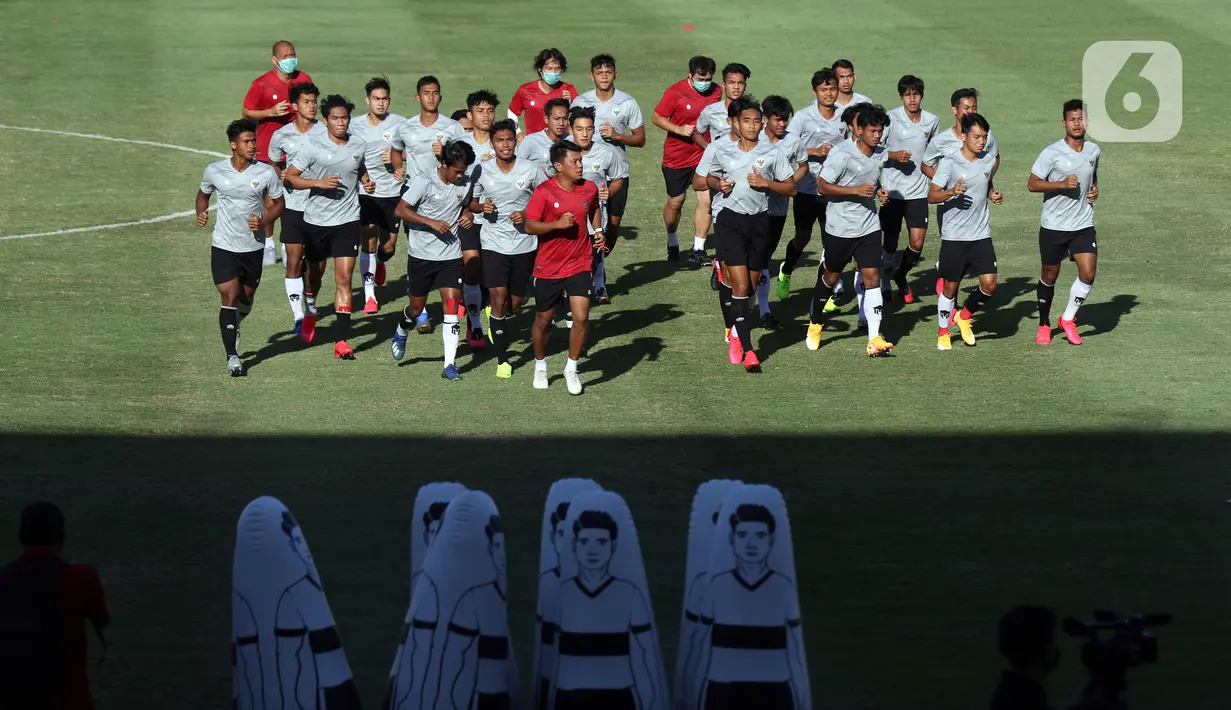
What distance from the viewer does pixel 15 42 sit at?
1270 inches

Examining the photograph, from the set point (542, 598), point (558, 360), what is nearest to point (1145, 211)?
point (558, 360)

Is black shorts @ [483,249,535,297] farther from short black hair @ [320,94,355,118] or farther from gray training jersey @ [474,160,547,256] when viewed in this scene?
short black hair @ [320,94,355,118]

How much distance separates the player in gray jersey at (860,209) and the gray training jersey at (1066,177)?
5.39 feet

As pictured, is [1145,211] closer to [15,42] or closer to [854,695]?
[854,695]

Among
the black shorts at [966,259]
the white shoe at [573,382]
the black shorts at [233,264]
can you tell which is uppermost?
the black shorts at [966,259]

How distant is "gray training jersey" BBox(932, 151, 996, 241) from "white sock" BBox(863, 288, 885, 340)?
1.05 m

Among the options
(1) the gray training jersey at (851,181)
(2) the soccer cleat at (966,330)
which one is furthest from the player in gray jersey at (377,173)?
(2) the soccer cleat at (966,330)

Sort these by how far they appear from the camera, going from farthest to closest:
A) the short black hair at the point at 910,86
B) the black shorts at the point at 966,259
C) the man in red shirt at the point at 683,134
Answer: the man in red shirt at the point at 683,134 → the short black hair at the point at 910,86 → the black shorts at the point at 966,259

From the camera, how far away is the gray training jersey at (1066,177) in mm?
16219

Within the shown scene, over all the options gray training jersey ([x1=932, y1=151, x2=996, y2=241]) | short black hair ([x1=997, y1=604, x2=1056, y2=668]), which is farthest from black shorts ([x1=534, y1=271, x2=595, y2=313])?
short black hair ([x1=997, y1=604, x2=1056, y2=668])

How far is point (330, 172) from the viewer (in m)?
16.5

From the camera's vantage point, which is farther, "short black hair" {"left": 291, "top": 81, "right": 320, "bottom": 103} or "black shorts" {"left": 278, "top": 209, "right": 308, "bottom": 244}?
"black shorts" {"left": 278, "top": 209, "right": 308, "bottom": 244}

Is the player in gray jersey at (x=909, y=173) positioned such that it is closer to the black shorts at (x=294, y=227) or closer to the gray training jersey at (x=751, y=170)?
the gray training jersey at (x=751, y=170)

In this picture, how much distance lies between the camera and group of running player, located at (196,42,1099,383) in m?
15.3
